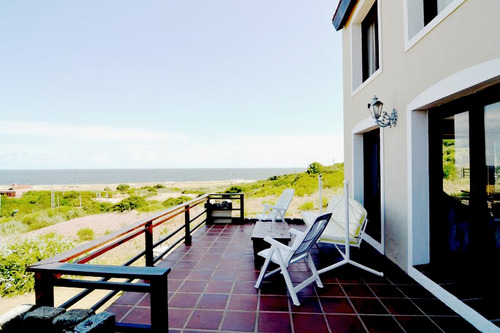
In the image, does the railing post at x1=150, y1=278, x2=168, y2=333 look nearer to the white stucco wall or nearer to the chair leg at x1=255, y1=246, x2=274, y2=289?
the chair leg at x1=255, y1=246, x2=274, y2=289

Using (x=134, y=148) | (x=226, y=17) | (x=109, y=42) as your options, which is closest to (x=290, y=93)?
(x=226, y=17)

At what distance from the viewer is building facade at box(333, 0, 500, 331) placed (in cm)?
207

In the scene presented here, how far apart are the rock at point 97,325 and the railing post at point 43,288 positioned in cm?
32

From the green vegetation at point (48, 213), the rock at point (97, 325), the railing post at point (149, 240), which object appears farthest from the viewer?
the green vegetation at point (48, 213)

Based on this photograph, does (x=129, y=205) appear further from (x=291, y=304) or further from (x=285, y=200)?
(x=291, y=304)

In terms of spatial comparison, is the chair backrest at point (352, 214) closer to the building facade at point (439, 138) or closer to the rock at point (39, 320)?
the building facade at point (439, 138)

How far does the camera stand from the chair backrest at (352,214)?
325 cm

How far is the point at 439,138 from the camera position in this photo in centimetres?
286

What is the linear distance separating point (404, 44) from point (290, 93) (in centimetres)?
1435

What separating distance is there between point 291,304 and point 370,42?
4.78 metres

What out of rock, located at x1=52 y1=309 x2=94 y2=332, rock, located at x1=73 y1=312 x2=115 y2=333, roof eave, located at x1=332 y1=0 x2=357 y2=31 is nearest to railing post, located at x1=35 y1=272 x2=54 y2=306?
rock, located at x1=52 y1=309 x2=94 y2=332

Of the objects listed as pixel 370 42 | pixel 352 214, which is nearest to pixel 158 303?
pixel 352 214

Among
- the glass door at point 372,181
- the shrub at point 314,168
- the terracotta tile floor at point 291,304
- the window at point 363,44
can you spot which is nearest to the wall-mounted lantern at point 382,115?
the glass door at point 372,181

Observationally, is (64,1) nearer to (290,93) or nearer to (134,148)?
(290,93)
